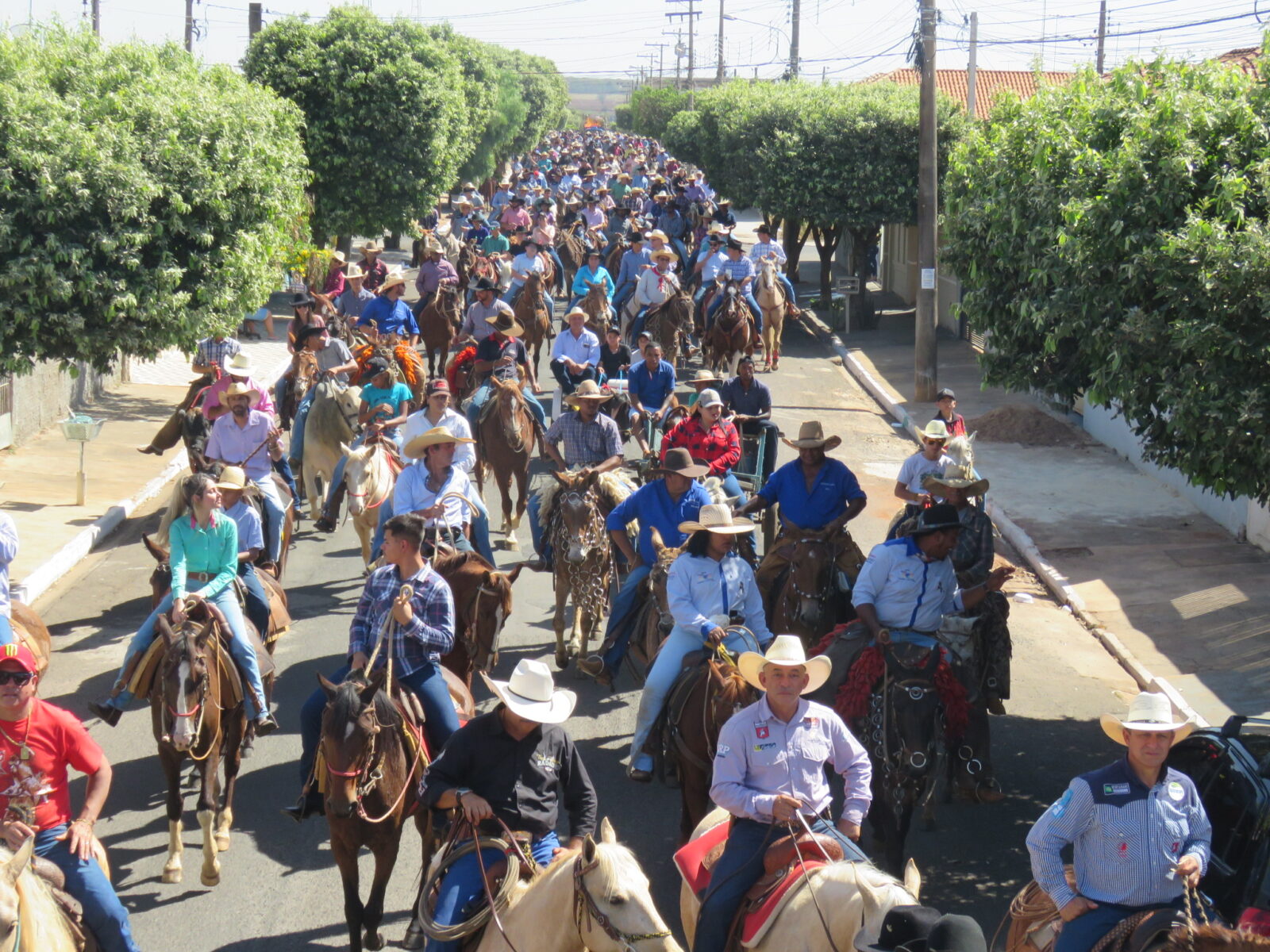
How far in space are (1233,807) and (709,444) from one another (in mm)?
6870

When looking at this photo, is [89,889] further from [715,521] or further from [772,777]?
[715,521]

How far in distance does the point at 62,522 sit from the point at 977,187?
35.2ft

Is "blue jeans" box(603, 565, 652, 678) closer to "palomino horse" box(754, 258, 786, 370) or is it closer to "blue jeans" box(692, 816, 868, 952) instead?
"blue jeans" box(692, 816, 868, 952)

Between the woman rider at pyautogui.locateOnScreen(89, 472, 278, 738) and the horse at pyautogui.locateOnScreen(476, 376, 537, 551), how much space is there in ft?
19.9

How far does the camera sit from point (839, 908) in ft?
18.6

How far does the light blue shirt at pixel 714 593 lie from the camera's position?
29.1 ft

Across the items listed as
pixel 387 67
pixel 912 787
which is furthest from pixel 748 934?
pixel 387 67

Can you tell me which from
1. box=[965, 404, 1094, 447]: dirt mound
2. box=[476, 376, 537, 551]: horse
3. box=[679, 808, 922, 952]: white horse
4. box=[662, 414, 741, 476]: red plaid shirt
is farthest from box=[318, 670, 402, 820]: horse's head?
box=[965, 404, 1094, 447]: dirt mound

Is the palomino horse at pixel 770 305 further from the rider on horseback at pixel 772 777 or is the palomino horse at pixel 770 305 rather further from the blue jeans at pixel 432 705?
the rider on horseback at pixel 772 777

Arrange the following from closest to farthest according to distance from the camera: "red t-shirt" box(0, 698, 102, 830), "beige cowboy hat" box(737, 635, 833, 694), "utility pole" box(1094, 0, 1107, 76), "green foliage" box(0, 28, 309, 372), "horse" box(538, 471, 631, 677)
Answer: "red t-shirt" box(0, 698, 102, 830)
"beige cowboy hat" box(737, 635, 833, 694)
"horse" box(538, 471, 631, 677)
"green foliage" box(0, 28, 309, 372)
"utility pole" box(1094, 0, 1107, 76)

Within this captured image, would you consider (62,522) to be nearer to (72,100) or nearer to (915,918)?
(72,100)

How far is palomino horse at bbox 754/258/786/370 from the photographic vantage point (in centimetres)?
2717

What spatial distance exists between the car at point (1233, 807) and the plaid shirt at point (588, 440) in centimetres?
666

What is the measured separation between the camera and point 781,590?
1094cm
